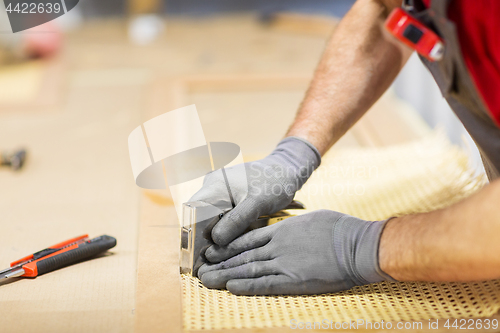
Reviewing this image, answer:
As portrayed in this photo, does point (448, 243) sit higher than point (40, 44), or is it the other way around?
point (448, 243)

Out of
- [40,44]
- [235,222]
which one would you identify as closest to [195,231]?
[235,222]

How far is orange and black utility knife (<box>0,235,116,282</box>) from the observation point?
71 centimetres

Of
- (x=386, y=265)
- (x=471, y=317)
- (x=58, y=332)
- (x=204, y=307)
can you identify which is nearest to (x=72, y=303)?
(x=58, y=332)

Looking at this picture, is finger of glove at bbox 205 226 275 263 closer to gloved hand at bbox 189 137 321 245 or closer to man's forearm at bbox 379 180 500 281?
gloved hand at bbox 189 137 321 245

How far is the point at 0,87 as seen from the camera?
1574 mm

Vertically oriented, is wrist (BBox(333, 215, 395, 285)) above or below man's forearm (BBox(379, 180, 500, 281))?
below

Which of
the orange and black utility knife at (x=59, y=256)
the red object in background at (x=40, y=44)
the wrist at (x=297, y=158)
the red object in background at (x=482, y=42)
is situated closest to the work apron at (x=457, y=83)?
the red object in background at (x=482, y=42)

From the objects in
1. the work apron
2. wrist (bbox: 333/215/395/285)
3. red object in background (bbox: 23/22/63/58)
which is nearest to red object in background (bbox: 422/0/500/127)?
the work apron

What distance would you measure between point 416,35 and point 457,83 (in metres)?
0.09

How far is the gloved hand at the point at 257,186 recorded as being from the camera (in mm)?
710

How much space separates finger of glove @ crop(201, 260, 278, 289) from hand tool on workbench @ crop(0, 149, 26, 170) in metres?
0.65

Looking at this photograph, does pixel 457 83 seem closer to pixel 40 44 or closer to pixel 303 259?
pixel 303 259

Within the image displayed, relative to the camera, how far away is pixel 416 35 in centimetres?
60

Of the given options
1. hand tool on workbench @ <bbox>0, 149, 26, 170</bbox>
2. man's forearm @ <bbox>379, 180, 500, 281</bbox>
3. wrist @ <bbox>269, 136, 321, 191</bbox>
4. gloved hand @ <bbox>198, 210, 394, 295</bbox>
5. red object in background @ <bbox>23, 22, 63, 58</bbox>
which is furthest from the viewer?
red object in background @ <bbox>23, 22, 63, 58</bbox>
